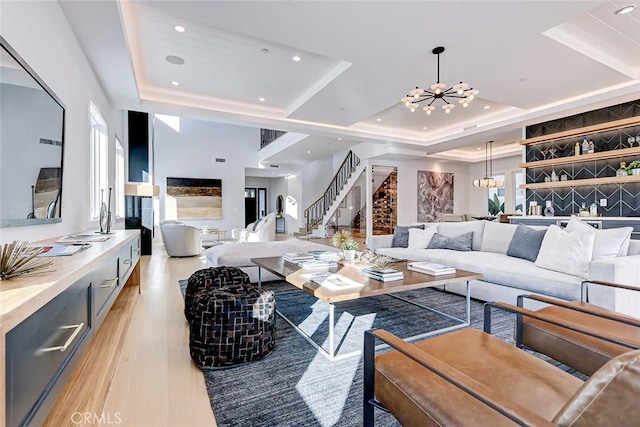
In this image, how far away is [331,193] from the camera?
11227mm

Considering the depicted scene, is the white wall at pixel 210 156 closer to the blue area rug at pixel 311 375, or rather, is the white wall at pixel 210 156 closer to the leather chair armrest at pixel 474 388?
the blue area rug at pixel 311 375

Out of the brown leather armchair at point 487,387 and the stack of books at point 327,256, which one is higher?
the stack of books at point 327,256

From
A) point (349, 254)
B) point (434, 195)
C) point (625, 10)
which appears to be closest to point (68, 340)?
point (349, 254)

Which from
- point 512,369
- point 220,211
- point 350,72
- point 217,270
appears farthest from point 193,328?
point 220,211

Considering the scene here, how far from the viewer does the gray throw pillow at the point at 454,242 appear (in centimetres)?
435

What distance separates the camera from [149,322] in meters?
2.94

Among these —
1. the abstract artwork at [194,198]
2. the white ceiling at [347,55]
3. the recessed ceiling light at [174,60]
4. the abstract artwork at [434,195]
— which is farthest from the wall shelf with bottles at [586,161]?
the abstract artwork at [194,198]

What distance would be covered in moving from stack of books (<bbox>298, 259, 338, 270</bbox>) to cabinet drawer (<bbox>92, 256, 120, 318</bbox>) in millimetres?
1548

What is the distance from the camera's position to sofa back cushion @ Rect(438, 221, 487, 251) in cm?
446

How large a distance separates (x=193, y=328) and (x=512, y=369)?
75.5 inches

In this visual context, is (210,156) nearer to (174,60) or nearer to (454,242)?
(174,60)

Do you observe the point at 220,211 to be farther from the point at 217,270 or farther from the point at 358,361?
the point at 358,361

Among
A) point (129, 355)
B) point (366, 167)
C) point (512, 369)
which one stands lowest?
point (129, 355)

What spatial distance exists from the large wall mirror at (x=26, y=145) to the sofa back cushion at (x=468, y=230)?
4669 millimetres
